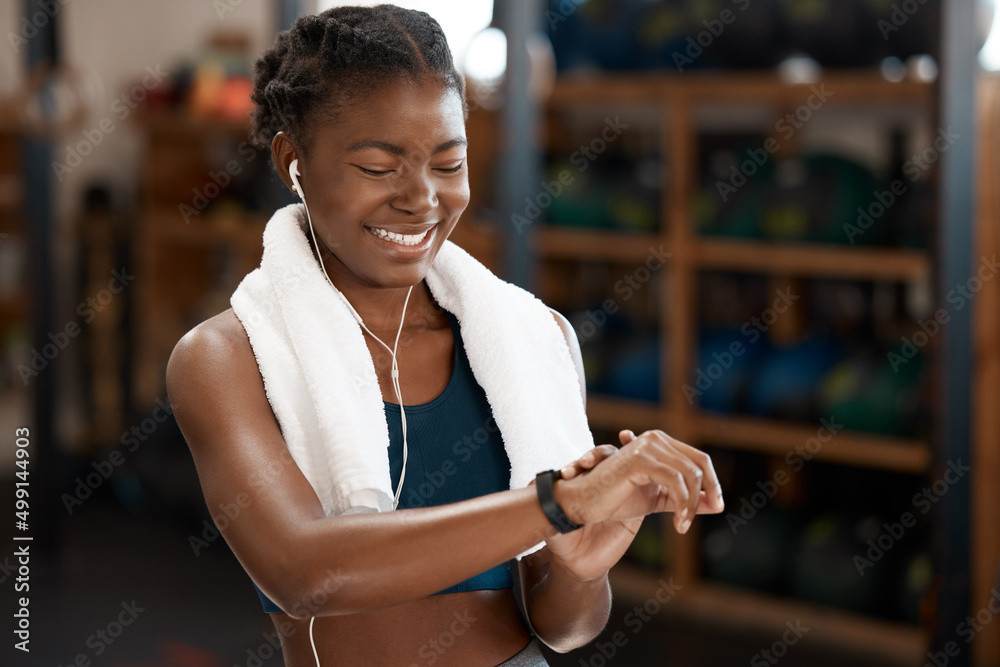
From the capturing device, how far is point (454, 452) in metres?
1.19

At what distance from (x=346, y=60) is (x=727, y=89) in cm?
275

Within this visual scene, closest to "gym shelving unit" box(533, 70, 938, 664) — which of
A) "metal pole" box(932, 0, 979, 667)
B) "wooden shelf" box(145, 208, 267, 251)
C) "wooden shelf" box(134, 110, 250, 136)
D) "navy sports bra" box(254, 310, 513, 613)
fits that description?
"metal pole" box(932, 0, 979, 667)

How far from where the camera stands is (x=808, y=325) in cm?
383

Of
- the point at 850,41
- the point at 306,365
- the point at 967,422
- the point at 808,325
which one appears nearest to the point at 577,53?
the point at 850,41

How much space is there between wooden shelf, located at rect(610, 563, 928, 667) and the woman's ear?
2593 millimetres

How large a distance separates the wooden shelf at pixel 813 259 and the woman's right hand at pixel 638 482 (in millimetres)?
2419

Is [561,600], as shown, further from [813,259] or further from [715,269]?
[715,269]

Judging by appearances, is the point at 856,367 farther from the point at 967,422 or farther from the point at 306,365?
the point at 306,365

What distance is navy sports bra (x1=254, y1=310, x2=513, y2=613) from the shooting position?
1163 mm

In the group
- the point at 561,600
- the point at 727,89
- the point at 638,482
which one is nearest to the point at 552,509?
the point at 638,482

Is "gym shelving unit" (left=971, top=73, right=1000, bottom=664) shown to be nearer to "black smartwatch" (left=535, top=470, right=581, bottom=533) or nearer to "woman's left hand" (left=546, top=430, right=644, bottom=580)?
"woman's left hand" (left=546, top=430, right=644, bottom=580)

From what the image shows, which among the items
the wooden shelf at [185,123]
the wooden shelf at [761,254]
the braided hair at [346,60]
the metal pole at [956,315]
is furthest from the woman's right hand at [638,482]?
the wooden shelf at [185,123]

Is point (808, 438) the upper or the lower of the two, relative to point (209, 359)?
lower

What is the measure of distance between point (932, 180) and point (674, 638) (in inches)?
68.2
